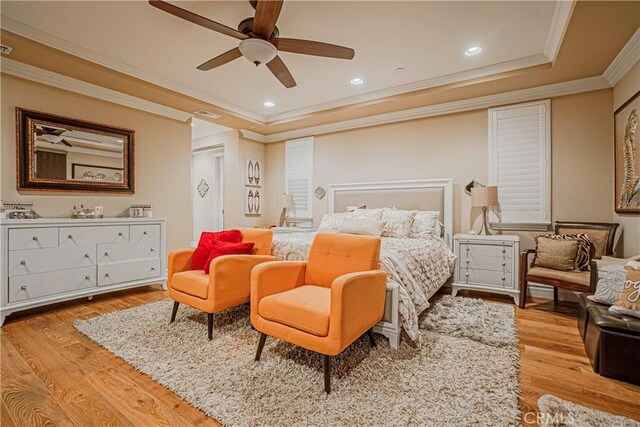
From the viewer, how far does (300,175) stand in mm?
5750

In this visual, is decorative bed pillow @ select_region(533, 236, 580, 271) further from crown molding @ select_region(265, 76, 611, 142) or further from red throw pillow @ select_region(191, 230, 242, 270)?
red throw pillow @ select_region(191, 230, 242, 270)

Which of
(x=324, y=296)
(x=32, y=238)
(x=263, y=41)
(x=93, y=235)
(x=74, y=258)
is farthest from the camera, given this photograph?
(x=93, y=235)

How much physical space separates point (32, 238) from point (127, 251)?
93 cm

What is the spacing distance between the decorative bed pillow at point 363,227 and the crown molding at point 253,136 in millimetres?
Result: 3133

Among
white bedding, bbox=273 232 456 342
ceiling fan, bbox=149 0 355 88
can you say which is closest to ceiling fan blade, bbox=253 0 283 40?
ceiling fan, bbox=149 0 355 88

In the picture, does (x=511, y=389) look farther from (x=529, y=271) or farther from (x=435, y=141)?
(x=435, y=141)

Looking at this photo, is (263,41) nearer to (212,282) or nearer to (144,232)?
(212,282)

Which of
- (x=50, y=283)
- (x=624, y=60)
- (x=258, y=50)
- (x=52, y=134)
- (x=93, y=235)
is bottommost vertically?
(x=50, y=283)

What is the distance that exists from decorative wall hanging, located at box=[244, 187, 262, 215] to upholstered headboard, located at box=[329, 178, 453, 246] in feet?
5.58

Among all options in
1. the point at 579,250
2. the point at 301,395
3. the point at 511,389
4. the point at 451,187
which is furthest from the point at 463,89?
the point at 301,395

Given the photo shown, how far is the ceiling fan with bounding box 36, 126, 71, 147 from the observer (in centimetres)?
337

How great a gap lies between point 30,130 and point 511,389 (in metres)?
5.02

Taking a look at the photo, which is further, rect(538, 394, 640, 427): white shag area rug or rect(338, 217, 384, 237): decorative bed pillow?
rect(338, 217, 384, 237): decorative bed pillow

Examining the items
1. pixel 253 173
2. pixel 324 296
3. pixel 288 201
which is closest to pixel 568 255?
pixel 324 296
